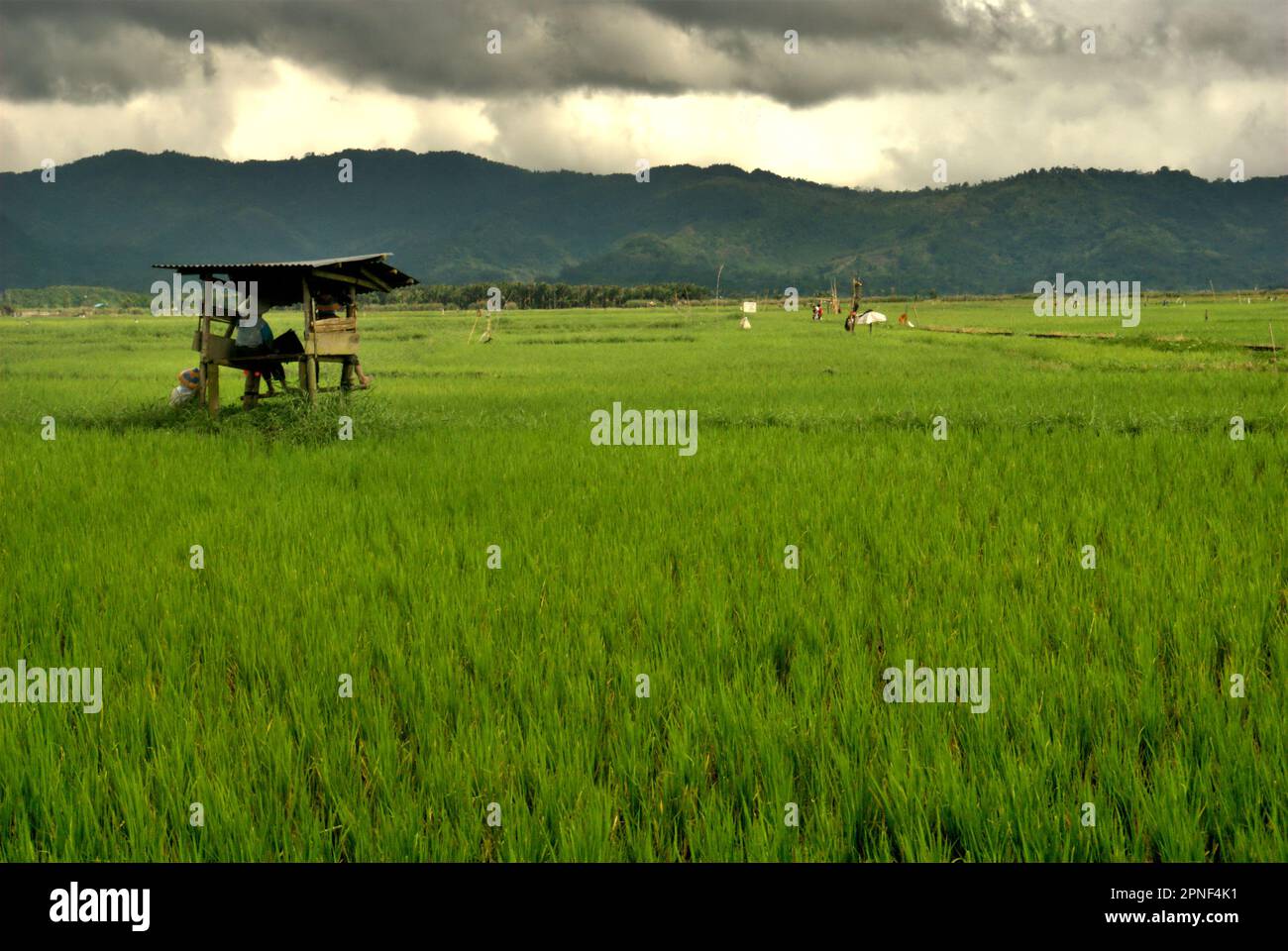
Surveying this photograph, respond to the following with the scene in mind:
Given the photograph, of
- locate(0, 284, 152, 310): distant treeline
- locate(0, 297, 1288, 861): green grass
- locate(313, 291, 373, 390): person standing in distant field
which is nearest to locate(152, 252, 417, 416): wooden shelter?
locate(313, 291, 373, 390): person standing in distant field

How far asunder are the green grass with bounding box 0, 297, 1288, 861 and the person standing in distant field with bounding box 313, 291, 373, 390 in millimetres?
2916

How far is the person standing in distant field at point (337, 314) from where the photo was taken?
12711mm

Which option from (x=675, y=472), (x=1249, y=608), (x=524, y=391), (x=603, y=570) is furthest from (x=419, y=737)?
(x=524, y=391)

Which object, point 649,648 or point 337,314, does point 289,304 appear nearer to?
point 337,314

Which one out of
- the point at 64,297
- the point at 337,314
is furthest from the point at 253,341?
the point at 64,297

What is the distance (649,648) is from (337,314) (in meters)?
10.4

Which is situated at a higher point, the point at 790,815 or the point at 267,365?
the point at 267,365

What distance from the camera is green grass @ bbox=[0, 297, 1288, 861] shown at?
273 cm

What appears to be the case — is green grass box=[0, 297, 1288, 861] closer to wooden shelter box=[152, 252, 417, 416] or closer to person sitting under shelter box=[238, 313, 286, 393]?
wooden shelter box=[152, 252, 417, 416]

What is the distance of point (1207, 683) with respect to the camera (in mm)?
3484

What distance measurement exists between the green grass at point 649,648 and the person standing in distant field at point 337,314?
115 inches

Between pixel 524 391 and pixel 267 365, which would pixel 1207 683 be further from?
pixel 524 391

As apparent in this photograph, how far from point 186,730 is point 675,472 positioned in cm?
615
